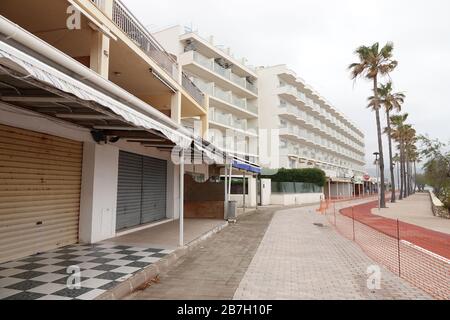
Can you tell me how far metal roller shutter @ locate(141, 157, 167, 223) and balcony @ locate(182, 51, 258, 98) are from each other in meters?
20.9

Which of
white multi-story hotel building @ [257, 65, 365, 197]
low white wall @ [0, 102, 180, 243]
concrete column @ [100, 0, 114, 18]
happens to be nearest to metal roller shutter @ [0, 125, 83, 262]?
low white wall @ [0, 102, 180, 243]

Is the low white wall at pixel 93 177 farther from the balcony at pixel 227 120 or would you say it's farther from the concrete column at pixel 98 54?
the balcony at pixel 227 120

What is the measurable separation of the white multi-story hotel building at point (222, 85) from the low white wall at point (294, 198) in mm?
6515

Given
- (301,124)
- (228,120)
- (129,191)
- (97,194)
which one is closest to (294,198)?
(228,120)

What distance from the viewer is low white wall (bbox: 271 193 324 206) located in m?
32.4

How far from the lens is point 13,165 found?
21.1 ft

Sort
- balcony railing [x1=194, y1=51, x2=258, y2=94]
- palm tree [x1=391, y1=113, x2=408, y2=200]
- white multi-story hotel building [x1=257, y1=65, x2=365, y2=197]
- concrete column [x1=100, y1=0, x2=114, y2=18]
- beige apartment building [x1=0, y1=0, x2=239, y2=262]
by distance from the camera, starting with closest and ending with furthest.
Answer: beige apartment building [x1=0, y1=0, x2=239, y2=262], concrete column [x1=100, y1=0, x2=114, y2=18], balcony railing [x1=194, y1=51, x2=258, y2=94], white multi-story hotel building [x1=257, y1=65, x2=365, y2=197], palm tree [x1=391, y1=113, x2=408, y2=200]

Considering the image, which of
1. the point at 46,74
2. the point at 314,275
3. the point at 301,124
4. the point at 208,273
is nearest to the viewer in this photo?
the point at 46,74

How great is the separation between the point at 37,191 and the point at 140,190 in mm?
4824

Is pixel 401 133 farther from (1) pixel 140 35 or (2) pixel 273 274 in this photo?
(2) pixel 273 274

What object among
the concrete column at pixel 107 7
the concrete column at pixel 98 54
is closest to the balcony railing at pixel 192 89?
the concrete column at pixel 107 7

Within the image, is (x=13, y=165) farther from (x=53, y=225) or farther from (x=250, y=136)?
(x=250, y=136)

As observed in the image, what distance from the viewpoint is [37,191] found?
7047mm

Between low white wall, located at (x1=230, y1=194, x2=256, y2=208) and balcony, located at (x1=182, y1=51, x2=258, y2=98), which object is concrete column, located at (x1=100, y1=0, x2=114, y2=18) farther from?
balcony, located at (x1=182, y1=51, x2=258, y2=98)
